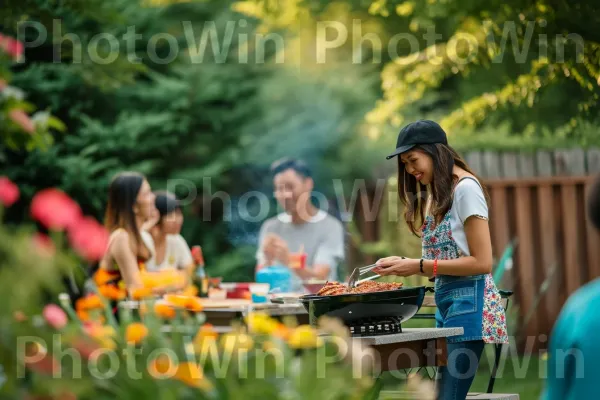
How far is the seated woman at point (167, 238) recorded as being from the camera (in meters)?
7.16

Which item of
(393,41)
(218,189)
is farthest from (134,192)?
(393,41)

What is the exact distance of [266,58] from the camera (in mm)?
13195

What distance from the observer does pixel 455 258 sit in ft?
13.7

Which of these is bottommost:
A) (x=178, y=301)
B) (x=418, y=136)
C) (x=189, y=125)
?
(x=178, y=301)

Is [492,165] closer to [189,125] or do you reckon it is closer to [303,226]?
[303,226]

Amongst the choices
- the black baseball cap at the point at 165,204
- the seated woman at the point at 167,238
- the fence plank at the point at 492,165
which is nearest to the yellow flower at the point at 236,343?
the seated woman at the point at 167,238

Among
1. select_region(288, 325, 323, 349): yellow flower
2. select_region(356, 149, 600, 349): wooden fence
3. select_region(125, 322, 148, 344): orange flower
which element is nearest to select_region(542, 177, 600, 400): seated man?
select_region(288, 325, 323, 349): yellow flower

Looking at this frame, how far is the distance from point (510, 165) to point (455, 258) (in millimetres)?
6224

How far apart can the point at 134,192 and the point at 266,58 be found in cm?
712

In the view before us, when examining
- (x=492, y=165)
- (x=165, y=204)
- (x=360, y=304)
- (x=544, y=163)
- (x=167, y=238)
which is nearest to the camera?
(x=360, y=304)

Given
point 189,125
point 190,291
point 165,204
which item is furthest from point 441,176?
point 189,125

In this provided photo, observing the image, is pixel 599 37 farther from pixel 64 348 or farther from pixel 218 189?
pixel 218 189

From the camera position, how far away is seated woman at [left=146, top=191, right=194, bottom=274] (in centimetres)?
716

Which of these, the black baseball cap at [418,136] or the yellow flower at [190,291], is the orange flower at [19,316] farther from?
the yellow flower at [190,291]
